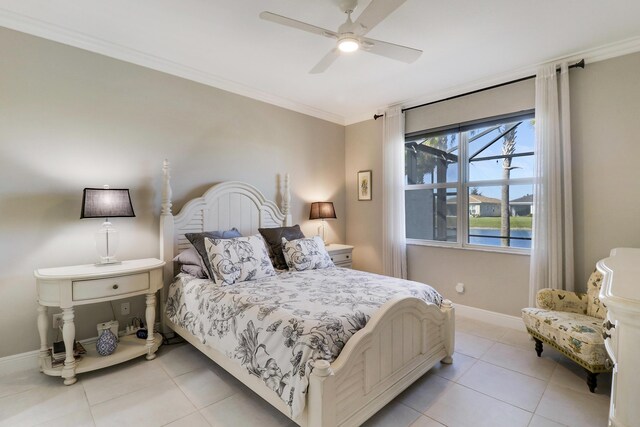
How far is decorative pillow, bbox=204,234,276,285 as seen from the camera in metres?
2.47

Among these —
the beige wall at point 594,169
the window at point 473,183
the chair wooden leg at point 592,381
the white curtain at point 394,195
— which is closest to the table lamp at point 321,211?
the white curtain at point 394,195

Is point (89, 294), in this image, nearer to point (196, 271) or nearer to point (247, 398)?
point (196, 271)

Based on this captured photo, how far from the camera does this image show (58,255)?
2.44 m

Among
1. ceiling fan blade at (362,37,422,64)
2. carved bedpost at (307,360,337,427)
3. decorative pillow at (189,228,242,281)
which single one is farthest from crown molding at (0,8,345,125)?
carved bedpost at (307,360,337,427)

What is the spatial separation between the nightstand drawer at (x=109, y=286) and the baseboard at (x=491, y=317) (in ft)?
10.9

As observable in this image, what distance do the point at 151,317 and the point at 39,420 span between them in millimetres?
851

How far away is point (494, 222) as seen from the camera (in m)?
3.41

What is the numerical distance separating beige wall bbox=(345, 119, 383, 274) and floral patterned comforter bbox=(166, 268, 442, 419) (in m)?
1.63

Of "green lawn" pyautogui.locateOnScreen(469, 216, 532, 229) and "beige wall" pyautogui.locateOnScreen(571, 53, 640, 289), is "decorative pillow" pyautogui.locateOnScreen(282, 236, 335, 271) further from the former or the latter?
"beige wall" pyautogui.locateOnScreen(571, 53, 640, 289)

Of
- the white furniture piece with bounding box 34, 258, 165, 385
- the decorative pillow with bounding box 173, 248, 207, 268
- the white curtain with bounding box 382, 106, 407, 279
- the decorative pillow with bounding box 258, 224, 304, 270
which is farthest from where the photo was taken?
the white curtain with bounding box 382, 106, 407, 279

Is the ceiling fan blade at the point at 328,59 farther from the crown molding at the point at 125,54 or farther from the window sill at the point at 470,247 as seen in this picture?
the window sill at the point at 470,247

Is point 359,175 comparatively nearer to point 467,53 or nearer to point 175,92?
point 467,53

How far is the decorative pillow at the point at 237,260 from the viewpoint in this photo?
2.47 meters

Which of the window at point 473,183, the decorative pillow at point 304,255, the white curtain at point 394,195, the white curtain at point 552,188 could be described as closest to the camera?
the white curtain at point 552,188
